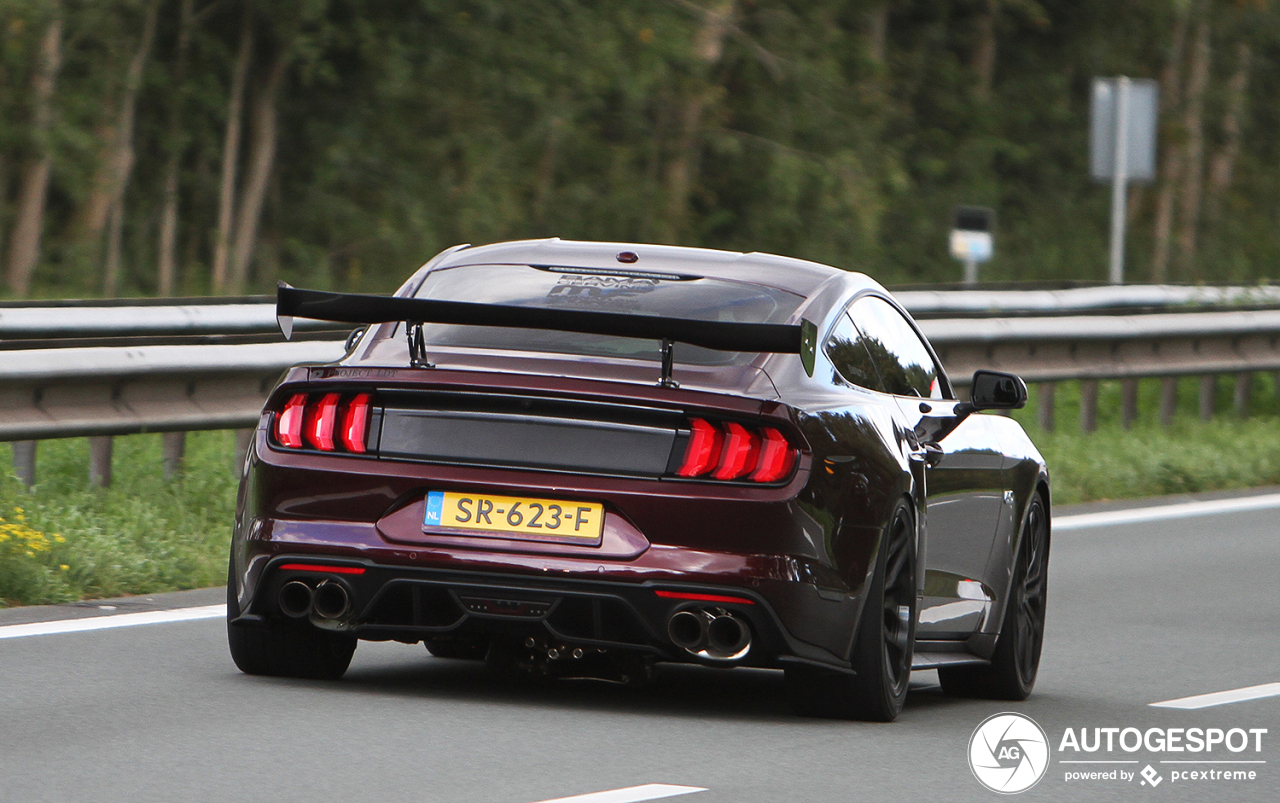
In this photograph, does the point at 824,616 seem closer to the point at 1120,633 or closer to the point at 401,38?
the point at 1120,633

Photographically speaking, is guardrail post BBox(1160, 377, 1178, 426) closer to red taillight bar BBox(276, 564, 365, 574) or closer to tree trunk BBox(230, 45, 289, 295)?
red taillight bar BBox(276, 564, 365, 574)

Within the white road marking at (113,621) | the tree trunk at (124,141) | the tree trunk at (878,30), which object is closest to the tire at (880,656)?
the white road marking at (113,621)

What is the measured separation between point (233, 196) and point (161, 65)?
2.87 m

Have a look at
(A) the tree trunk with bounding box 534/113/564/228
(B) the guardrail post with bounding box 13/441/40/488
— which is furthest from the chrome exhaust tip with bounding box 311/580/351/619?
(A) the tree trunk with bounding box 534/113/564/228

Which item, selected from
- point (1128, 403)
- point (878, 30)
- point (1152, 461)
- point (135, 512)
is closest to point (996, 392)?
point (135, 512)

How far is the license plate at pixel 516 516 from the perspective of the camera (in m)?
7.00

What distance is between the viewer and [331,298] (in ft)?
24.1

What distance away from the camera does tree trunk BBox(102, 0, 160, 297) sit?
29.4 meters

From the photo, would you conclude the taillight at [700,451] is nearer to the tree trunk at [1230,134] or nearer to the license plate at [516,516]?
the license plate at [516,516]

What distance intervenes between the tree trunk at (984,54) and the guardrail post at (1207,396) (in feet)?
91.6

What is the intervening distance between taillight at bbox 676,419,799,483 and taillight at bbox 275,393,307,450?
110cm

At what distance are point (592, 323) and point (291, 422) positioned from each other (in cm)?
93

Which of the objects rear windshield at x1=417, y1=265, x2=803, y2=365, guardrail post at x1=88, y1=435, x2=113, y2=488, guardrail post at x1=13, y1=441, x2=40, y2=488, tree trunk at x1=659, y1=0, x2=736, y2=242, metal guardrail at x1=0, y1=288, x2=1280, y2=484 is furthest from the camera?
tree trunk at x1=659, y1=0, x2=736, y2=242

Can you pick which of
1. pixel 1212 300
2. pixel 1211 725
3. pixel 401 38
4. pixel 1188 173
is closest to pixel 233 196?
pixel 401 38
